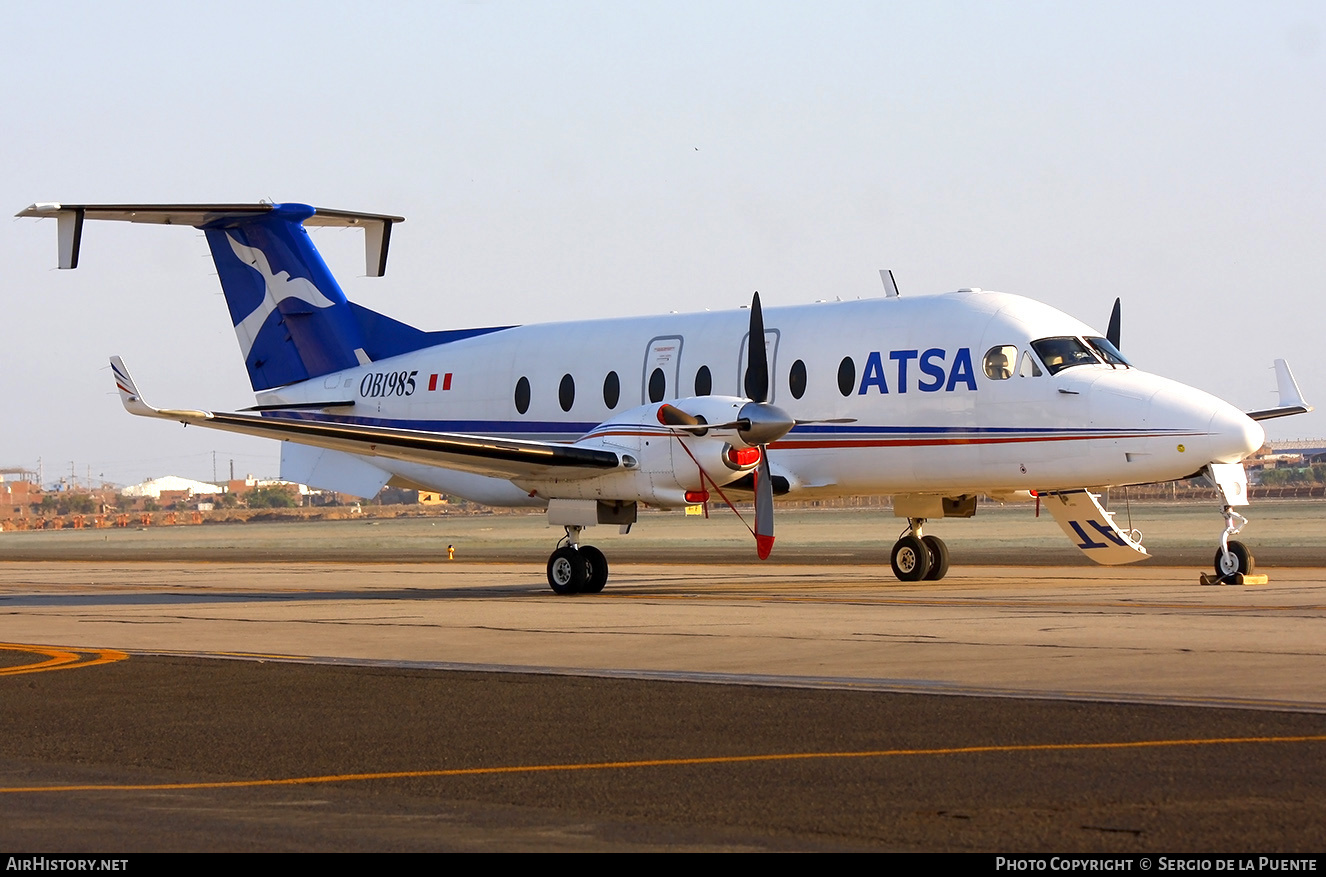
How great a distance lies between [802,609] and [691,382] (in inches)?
228

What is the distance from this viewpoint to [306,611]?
19.8 meters

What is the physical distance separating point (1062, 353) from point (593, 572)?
7225 millimetres

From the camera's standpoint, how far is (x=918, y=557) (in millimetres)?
23812

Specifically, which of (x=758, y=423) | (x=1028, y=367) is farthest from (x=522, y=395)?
(x=1028, y=367)

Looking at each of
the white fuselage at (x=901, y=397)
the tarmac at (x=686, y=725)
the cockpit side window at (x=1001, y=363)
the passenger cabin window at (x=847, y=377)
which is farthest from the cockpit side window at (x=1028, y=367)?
the tarmac at (x=686, y=725)

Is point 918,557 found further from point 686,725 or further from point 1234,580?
point 686,725

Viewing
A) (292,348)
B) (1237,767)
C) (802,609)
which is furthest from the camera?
(292,348)

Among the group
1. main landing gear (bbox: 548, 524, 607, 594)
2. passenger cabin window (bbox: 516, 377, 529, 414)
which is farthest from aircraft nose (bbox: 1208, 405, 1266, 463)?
passenger cabin window (bbox: 516, 377, 529, 414)

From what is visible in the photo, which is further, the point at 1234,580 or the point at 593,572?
the point at 593,572

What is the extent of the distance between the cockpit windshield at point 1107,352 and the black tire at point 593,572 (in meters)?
7.48

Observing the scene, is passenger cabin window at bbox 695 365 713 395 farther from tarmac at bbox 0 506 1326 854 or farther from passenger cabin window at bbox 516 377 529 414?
tarmac at bbox 0 506 1326 854

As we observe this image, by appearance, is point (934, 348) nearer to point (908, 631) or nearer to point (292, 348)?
point (908, 631)

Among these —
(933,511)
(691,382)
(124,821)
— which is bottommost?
(124,821)
